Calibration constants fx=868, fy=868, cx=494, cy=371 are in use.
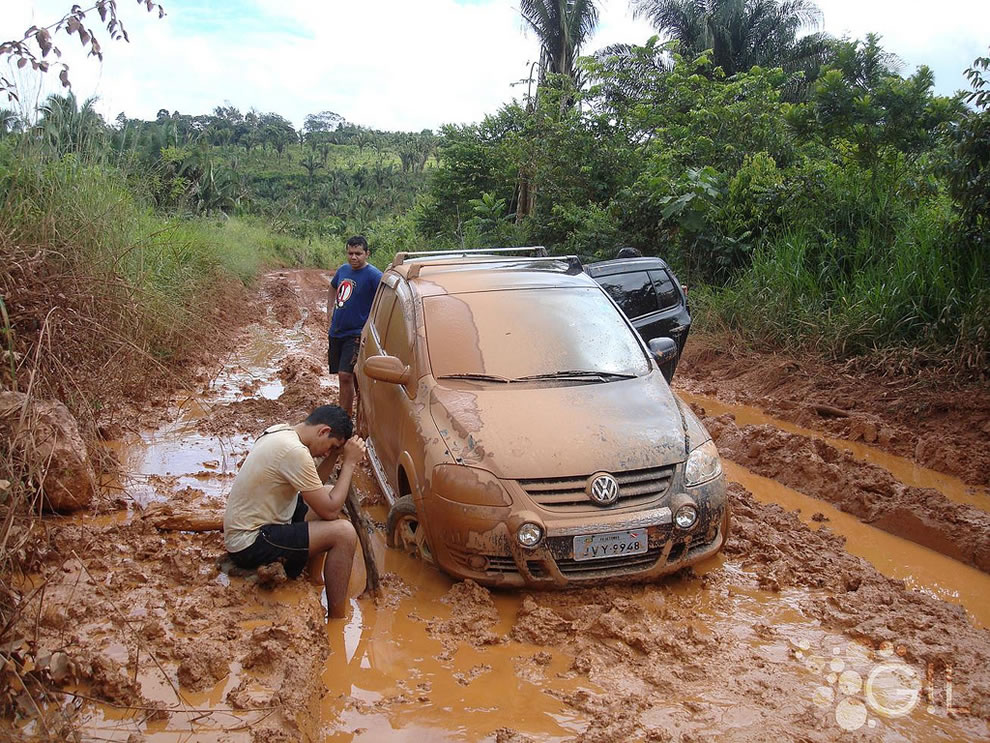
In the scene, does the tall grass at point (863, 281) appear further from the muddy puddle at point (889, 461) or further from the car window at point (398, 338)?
the car window at point (398, 338)

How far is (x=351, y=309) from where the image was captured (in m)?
8.12

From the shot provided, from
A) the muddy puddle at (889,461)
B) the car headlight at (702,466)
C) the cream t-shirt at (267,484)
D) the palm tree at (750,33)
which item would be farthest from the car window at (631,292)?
the palm tree at (750,33)

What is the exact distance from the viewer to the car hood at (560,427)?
15.0 feet

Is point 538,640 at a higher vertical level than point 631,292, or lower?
lower

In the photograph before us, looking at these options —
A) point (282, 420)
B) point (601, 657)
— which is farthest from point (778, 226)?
point (601, 657)

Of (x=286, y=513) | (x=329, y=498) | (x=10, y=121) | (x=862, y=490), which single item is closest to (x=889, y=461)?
(x=862, y=490)

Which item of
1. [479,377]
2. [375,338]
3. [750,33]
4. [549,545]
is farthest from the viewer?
[750,33]

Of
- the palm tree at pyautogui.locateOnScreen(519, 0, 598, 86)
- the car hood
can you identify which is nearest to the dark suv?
the car hood

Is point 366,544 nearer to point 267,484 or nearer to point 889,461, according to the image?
point 267,484

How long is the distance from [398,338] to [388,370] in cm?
71

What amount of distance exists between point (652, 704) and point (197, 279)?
10010 millimetres

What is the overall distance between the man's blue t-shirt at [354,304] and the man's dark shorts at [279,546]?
3.72 m

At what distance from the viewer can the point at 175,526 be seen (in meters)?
5.49

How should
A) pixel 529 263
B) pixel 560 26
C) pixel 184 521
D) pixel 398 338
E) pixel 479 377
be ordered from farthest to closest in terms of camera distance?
pixel 560 26 < pixel 529 263 < pixel 398 338 < pixel 184 521 < pixel 479 377
